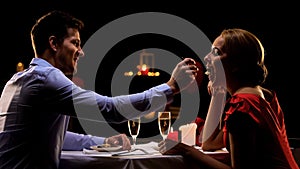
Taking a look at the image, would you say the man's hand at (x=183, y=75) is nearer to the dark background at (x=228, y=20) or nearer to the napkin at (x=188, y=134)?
the napkin at (x=188, y=134)

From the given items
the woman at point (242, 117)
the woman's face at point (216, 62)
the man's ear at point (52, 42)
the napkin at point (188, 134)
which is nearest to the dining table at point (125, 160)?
the woman at point (242, 117)

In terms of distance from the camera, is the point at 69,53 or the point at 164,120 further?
the point at 164,120

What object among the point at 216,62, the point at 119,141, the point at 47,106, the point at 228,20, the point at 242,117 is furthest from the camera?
the point at 228,20

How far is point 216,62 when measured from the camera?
1.66 m

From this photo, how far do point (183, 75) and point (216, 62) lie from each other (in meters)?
0.29

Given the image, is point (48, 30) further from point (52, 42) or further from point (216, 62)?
point (216, 62)

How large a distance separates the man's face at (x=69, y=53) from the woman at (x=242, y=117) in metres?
0.58

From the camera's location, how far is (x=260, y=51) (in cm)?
157

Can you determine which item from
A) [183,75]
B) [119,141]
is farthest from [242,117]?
[119,141]

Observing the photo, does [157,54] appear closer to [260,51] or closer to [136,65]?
[136,65]

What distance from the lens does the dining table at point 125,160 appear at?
1.52m

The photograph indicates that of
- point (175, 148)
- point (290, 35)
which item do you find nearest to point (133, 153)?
point (175, 148)

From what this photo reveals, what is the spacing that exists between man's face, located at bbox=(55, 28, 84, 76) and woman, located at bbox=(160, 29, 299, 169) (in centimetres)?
58

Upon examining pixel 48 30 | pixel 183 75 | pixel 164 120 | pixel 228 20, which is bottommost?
pixel 164 120
